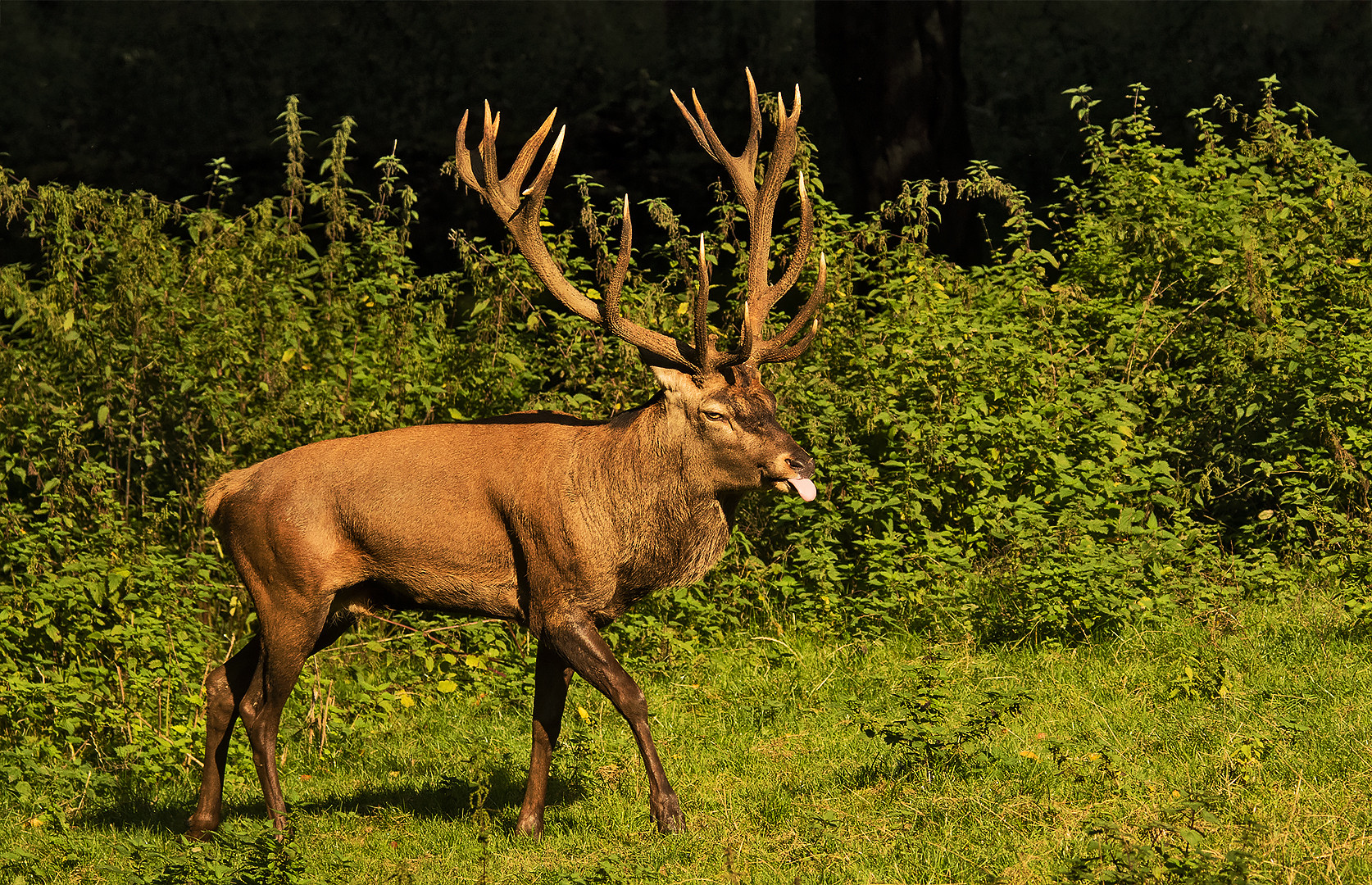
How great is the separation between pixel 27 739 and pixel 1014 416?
18.8ft

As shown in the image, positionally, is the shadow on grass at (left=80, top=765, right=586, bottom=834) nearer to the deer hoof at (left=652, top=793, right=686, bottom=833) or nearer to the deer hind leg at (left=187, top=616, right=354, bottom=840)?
the deer hind leg at (left=187, top=616, right=354, bottom=840)

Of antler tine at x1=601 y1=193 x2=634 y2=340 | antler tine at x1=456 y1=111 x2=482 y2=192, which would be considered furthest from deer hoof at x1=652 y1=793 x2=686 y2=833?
antler tine at x1=456 y1=111 x2=482 y2=192

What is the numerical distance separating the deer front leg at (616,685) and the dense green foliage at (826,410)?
2244 mm

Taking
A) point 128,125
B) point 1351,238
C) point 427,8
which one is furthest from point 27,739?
point 427,8

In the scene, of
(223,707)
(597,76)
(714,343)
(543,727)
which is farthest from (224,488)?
(597,76)

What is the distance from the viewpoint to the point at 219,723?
21.4 feet

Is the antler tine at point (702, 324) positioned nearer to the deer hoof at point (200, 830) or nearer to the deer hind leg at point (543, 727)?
the deer hind leg at point (543, 727)

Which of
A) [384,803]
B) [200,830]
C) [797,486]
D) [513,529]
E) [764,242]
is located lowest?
[200,830]

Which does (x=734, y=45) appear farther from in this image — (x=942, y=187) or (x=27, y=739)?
(x=27, y=739)

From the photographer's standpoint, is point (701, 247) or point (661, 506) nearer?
point (701, 247)

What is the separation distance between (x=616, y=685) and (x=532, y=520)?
31.4 inches

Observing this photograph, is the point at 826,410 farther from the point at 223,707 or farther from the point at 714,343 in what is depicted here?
the point at 223,707

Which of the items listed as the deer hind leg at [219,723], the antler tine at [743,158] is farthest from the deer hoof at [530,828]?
the antler tine at [743,158]

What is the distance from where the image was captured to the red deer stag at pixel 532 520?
20.0 ft
